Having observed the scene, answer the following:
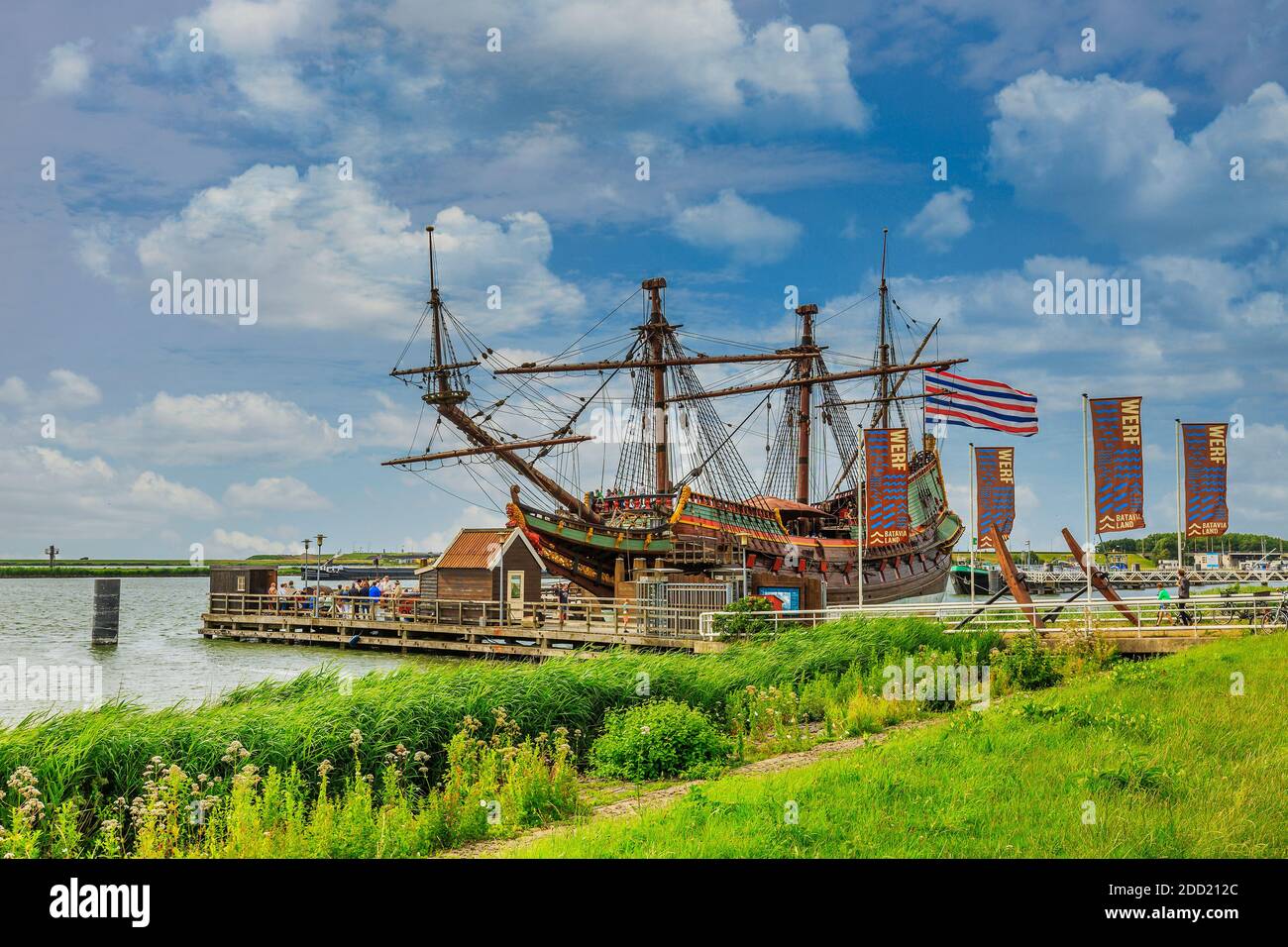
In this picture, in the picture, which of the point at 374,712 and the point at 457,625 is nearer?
the point at 374,712

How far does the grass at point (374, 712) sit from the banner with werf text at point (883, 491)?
1264 centimetres

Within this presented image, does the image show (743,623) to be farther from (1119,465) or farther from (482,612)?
(482,612)

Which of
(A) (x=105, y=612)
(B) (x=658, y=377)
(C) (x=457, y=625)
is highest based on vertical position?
(B) (x=658, y=377)

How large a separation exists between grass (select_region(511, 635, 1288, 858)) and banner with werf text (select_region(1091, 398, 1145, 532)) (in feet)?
40.9

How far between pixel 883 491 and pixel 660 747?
22.0 metres

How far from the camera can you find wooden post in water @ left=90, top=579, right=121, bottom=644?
42000 mm

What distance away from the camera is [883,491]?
107 feet

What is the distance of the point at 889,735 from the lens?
13.5m

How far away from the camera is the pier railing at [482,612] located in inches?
1206

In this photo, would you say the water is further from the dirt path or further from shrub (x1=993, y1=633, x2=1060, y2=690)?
shrub (x1=993, y1=633, x2=1060, y2=690)

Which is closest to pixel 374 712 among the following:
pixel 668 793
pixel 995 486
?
pixel 668 793
